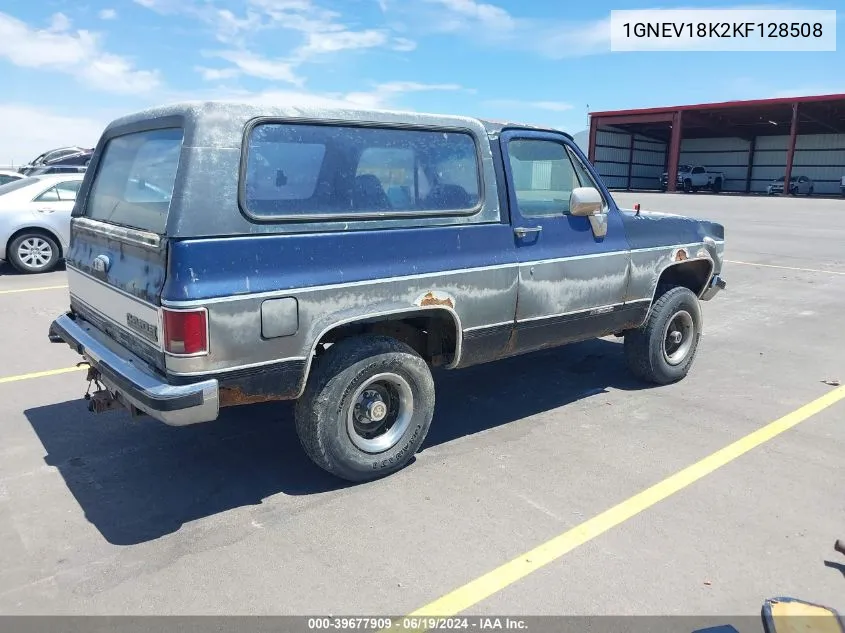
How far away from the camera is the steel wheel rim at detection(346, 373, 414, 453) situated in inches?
150

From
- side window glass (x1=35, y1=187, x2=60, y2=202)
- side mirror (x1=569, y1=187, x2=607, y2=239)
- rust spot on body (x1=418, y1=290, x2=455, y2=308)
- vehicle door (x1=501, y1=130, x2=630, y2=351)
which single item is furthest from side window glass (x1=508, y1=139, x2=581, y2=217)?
side window glass (x1=35, y1=187, x2=60, y2=202)

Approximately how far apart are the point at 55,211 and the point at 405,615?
33.3 feet

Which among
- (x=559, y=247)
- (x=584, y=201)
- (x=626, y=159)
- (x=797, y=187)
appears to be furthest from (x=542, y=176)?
(x=626, y=159)

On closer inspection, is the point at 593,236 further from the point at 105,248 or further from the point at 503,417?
the point at 105,248

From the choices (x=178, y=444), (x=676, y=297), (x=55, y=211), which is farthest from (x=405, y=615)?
(x=55, y=211)

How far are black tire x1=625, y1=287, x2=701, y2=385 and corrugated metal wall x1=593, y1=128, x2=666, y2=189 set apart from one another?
44.9 metres

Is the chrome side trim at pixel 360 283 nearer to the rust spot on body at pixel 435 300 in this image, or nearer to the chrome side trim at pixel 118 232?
the rust spot on body at pixel 435 300

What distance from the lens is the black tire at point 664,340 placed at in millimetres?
5438

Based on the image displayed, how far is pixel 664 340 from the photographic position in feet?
18.2

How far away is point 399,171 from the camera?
394 cm

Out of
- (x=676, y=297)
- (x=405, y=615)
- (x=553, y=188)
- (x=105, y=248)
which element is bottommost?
(x=405, y=615)

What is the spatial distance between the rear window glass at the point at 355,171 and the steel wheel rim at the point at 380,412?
0.99 meters

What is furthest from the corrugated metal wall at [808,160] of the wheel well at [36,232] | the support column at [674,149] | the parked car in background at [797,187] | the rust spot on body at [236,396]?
the rust spot on body at [236,396]

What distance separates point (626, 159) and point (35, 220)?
48.5 m
